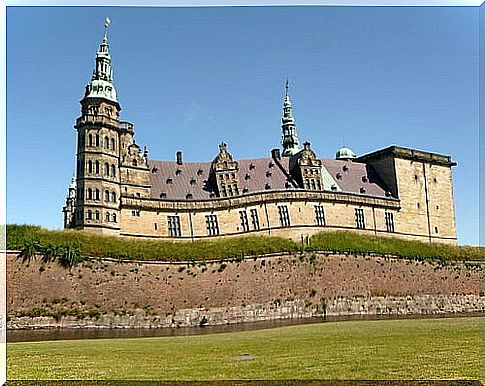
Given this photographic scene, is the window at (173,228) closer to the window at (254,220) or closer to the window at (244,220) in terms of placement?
the window at (244,220)

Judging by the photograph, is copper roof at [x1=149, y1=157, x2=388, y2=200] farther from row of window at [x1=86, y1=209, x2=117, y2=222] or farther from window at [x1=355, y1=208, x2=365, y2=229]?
row of window at [x1=86, y1=209, x2=117, y2=222]

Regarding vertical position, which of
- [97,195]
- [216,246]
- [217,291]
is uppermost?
[97,195]

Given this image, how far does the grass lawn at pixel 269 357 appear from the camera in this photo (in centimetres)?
955

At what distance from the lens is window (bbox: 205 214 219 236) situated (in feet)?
69.2

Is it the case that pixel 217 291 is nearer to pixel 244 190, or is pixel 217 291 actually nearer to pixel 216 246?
pixel 216 246

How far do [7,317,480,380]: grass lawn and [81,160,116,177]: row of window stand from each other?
7.15 metres

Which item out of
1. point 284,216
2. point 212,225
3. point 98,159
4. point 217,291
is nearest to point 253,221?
point 284,216

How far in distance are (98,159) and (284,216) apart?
22.1 feet

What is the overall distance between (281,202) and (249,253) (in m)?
2.29

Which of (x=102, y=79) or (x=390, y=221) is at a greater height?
(x=102, y=79)

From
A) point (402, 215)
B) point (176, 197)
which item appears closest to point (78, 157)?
point (176, 197)

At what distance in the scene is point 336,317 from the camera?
2098cm

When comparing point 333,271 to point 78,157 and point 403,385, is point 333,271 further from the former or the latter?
point 403,385

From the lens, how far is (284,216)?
22422mm
